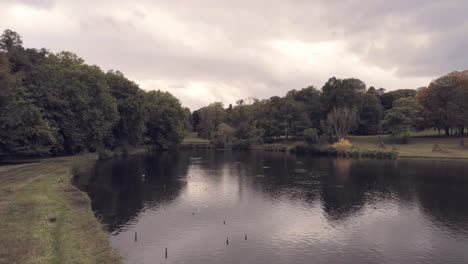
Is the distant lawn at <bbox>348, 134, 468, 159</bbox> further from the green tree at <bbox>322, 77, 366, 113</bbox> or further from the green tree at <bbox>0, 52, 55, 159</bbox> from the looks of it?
the green tree at <bbox>0, 52, 55, 159</bbox>

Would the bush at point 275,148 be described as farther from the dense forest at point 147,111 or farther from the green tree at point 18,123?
the green tree at point 18,123

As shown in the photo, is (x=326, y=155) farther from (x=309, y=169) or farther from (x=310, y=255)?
(x=310, y=255)

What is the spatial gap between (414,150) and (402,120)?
16842 millimetres

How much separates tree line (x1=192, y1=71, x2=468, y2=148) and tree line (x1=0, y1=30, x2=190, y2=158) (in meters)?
48.4

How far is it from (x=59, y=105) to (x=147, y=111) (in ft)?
204

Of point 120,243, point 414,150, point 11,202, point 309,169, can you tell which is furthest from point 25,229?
point 414,150

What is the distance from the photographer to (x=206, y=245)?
3497 centimetres

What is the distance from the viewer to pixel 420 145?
424 feet

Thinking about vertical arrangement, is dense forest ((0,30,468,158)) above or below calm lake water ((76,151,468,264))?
above

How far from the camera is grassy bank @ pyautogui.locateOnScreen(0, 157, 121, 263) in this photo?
90.4 feet

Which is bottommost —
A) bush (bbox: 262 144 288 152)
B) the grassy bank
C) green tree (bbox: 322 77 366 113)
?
the grassy bank

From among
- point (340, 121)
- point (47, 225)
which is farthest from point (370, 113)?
point (47, 225)

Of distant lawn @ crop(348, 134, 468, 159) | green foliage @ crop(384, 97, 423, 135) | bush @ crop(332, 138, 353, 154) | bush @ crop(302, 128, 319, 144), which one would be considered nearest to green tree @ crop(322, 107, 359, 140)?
distant lawn @ crop(348, 134, 468, 159)

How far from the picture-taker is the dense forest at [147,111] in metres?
76.2
